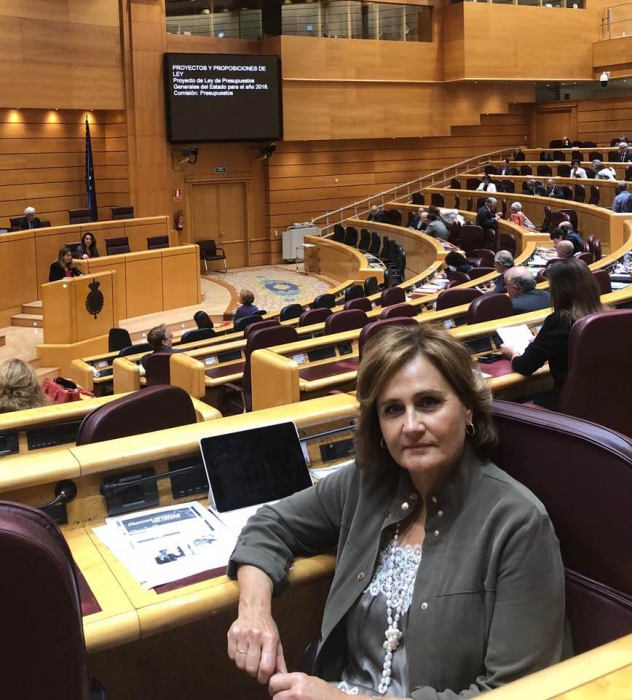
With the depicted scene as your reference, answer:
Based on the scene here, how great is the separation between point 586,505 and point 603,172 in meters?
15.1

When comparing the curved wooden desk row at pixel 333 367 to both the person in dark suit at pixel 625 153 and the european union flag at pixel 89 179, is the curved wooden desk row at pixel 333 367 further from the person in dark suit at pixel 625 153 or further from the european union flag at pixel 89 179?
the person in dark suit at pixel 625 153

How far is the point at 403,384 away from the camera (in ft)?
5.57

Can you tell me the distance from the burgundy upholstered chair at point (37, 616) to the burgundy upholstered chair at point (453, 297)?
18.1 feet

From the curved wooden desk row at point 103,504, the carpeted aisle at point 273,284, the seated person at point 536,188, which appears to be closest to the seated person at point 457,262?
the carpeted aisle at point 273,284

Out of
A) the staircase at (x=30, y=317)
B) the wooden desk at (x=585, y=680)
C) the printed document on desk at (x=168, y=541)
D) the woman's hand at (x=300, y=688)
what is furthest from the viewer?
the staircase at (x=30, y=317)

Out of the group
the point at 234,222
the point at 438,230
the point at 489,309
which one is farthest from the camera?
the point at 234,222

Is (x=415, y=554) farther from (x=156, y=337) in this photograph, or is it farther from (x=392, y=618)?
(x=156, y=337)

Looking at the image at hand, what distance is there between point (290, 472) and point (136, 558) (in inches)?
19.4

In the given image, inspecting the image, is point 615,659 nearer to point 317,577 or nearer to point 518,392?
point 317,577

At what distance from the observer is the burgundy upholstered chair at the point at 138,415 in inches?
108

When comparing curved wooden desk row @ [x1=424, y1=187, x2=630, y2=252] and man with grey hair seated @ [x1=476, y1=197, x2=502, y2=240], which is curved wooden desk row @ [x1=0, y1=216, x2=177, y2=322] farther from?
curved wooden desk row @ [x1=424, y1=187, x2=630, y2=252]

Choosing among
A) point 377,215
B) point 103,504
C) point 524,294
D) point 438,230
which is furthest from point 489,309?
point 377,215

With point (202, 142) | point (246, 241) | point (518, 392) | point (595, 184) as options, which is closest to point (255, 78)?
point (202, 142)

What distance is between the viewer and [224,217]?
1841 cm
